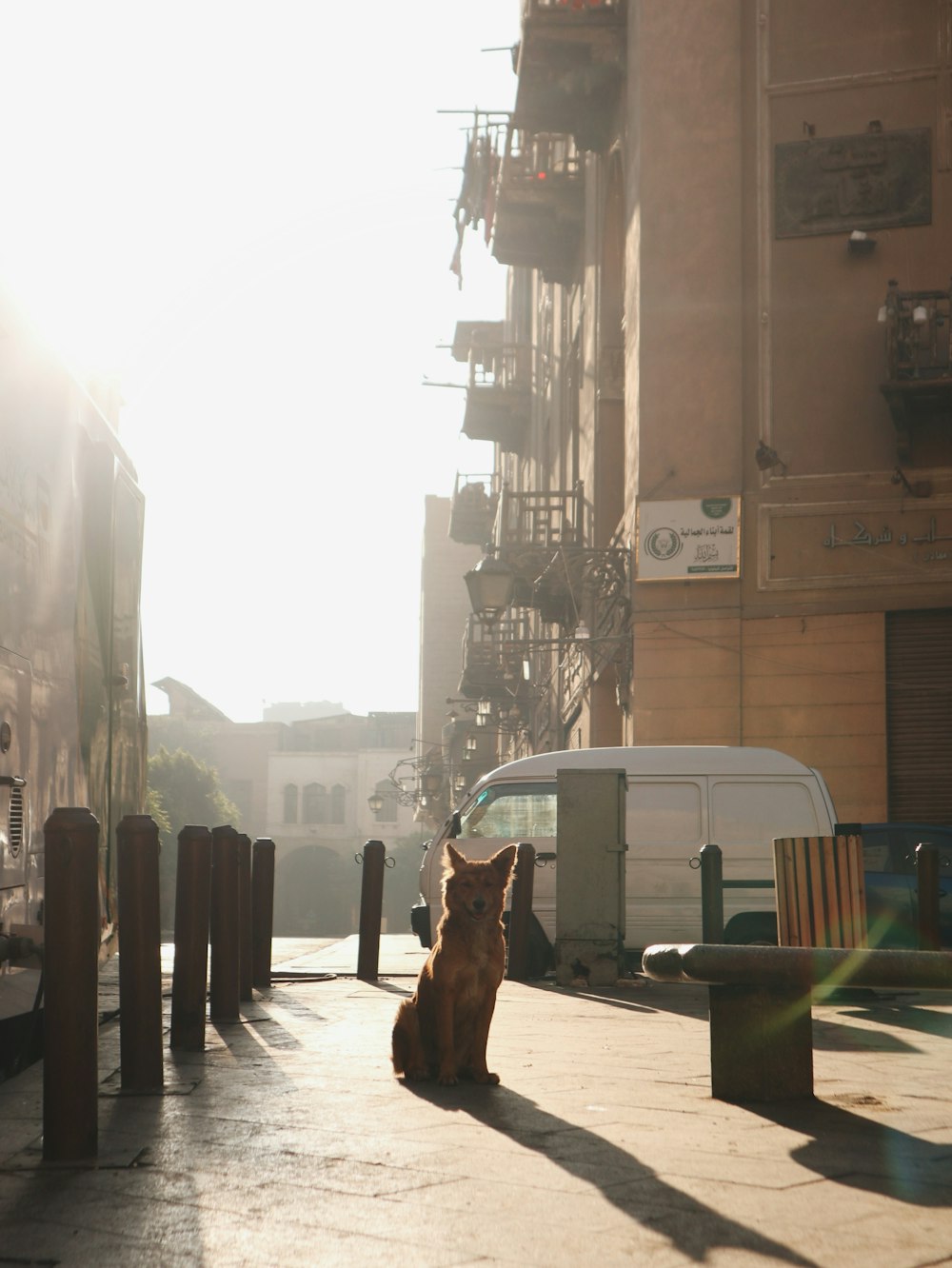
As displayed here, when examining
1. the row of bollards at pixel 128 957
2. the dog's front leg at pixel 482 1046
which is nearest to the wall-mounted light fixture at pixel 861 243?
the row of bollards at pixel 128 957

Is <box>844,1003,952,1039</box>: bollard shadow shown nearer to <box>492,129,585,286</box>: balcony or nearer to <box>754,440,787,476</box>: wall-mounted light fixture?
<box>754,440,787,476</box>: wall-mounted light fixture

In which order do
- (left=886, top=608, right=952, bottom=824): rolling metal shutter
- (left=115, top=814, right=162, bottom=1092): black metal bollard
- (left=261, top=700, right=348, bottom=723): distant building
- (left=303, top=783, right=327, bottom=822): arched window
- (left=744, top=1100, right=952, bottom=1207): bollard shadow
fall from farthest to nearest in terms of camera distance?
(left=261, top=700, right=348, bottom=723): distant building → (left=303, top=783, right=327, bottom=822): arched window → (left=886, top=608, right=952, bottom=824): rolling metal shutter → (left=115, top=814, right=162, bottom=1092): black metal bollard → (left=744, top=1100, right=952, bottom=1207): bollard shadow

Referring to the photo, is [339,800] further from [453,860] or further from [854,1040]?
[453,860]

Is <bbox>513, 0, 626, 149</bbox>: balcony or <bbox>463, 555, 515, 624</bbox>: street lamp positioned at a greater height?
<bbox>513, 0, 626, 149</bbox>: balcony

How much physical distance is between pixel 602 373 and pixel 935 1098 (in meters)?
19.7

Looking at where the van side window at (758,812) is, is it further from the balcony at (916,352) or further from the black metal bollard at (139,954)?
the black metal bollard at (139,954)

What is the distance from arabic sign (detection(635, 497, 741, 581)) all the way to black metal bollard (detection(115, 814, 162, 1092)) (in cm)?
1496

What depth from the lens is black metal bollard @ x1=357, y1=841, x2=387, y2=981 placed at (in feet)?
44.0

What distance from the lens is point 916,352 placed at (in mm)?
18969

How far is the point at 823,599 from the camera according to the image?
65.0ft

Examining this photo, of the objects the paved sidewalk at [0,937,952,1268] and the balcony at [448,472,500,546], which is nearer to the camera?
the paved sidewalk at [0,937,952,1268]

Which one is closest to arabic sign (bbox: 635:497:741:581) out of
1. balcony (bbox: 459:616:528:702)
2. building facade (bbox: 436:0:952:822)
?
building facade (bbox: 436:0:952:822)

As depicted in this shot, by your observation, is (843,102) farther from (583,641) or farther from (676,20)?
(583,641)

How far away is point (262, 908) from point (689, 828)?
13.0 feet
